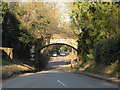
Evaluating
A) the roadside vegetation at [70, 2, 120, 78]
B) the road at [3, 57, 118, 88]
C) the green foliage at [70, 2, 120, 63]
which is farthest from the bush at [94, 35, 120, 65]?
the road at [3, 57, 118, 88]

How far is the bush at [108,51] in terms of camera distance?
19.7 meters

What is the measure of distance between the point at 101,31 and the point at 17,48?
1804 cm

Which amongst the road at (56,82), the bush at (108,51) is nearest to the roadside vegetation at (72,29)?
the bush at (108,51)

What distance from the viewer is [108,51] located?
2105cm

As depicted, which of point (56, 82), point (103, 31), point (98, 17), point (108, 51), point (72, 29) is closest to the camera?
point (56, 82)

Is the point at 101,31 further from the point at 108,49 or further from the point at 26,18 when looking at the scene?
the point at 26,18

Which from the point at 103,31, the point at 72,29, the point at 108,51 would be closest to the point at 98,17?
the point at 103,31

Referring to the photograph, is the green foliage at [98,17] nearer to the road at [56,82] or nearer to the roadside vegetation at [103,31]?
the roadside vegetation at [103,31]

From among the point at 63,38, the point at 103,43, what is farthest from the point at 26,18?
the point at 103,43

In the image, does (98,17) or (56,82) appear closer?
(56,82)

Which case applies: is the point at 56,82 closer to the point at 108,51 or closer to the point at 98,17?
the point at 108,51

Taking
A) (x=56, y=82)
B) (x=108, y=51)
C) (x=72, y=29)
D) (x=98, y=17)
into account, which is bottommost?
(x=56, y=82)

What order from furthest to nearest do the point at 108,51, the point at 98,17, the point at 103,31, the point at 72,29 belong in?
1. the point at 72,29
2. the point at 98,17
3. the point at 103,31
4. the point at 108,51

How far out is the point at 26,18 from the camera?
1580 inches
